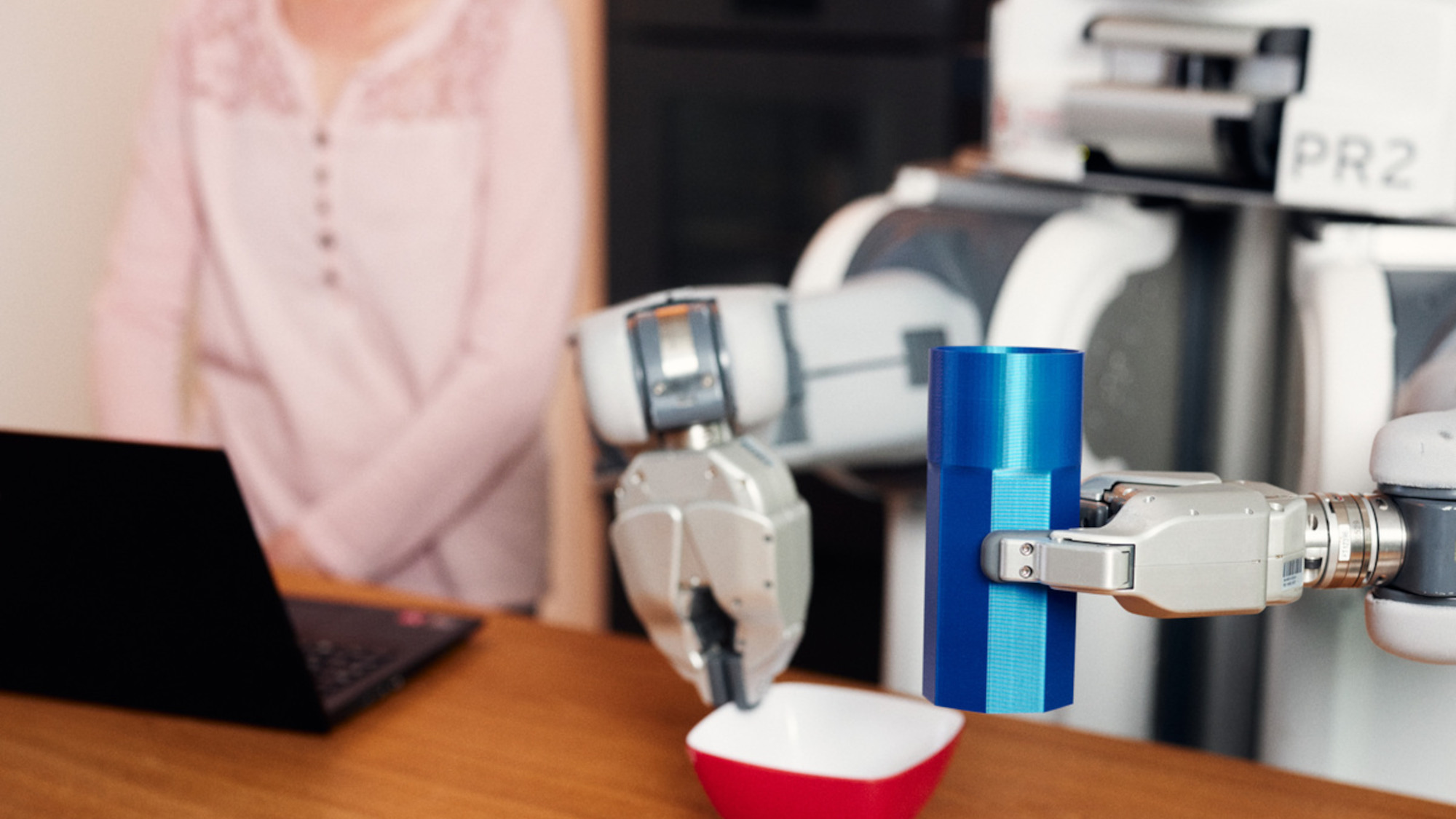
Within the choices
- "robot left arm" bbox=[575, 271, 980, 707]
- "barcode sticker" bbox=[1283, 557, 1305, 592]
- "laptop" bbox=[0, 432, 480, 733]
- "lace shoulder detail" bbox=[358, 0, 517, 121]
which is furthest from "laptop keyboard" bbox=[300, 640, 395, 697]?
"lace shoulder detail" bbox=[358, 0, 517, 121]

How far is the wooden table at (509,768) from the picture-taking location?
28.5 inches

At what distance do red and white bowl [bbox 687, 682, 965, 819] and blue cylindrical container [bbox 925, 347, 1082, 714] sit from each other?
3.7 inches

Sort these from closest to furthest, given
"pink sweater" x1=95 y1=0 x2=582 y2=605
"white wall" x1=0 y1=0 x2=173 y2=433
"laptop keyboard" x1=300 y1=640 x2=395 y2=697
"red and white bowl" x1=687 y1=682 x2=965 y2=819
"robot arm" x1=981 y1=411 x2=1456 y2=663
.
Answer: "robot arm" x1=981 y1=411 x2=1456 y2=663 → "red and white bowl" x1=687 y1=682 x2=965 y2=819 → "laptop keyboard" x1=300 y1=640 x2=395 y2=697 → "pink sweater" x1=95 y1=0 x2=582 y2=605 → "white wall" x1=0 y1=0 x2=173 y2=433

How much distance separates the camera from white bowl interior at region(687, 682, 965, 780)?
707mm

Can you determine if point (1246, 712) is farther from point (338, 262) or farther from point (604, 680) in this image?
point (338, 262)

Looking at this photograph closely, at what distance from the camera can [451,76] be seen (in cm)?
147

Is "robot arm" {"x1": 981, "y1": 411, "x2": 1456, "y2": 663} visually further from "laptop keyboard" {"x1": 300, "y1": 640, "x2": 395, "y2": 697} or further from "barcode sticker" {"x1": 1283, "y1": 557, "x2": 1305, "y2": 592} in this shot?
"laptop keyboard" {"x1": 300, "y1": 640, "x2": 395, "y2": 697}

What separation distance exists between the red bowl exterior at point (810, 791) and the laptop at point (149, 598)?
0.25 meters

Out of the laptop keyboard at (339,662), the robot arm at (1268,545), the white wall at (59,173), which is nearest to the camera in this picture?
the robot arm at (1268,545)

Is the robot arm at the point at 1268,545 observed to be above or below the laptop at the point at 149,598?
above

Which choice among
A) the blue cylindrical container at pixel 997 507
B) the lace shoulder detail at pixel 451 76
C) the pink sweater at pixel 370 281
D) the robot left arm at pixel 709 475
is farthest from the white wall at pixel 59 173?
the blue cylindrical container at pixel 997 507

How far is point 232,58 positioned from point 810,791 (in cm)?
121

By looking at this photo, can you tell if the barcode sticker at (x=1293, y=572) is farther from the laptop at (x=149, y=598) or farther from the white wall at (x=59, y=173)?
the white wall at (x=59, y=173)

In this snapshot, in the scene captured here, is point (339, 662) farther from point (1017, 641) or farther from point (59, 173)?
point (59, 173)
